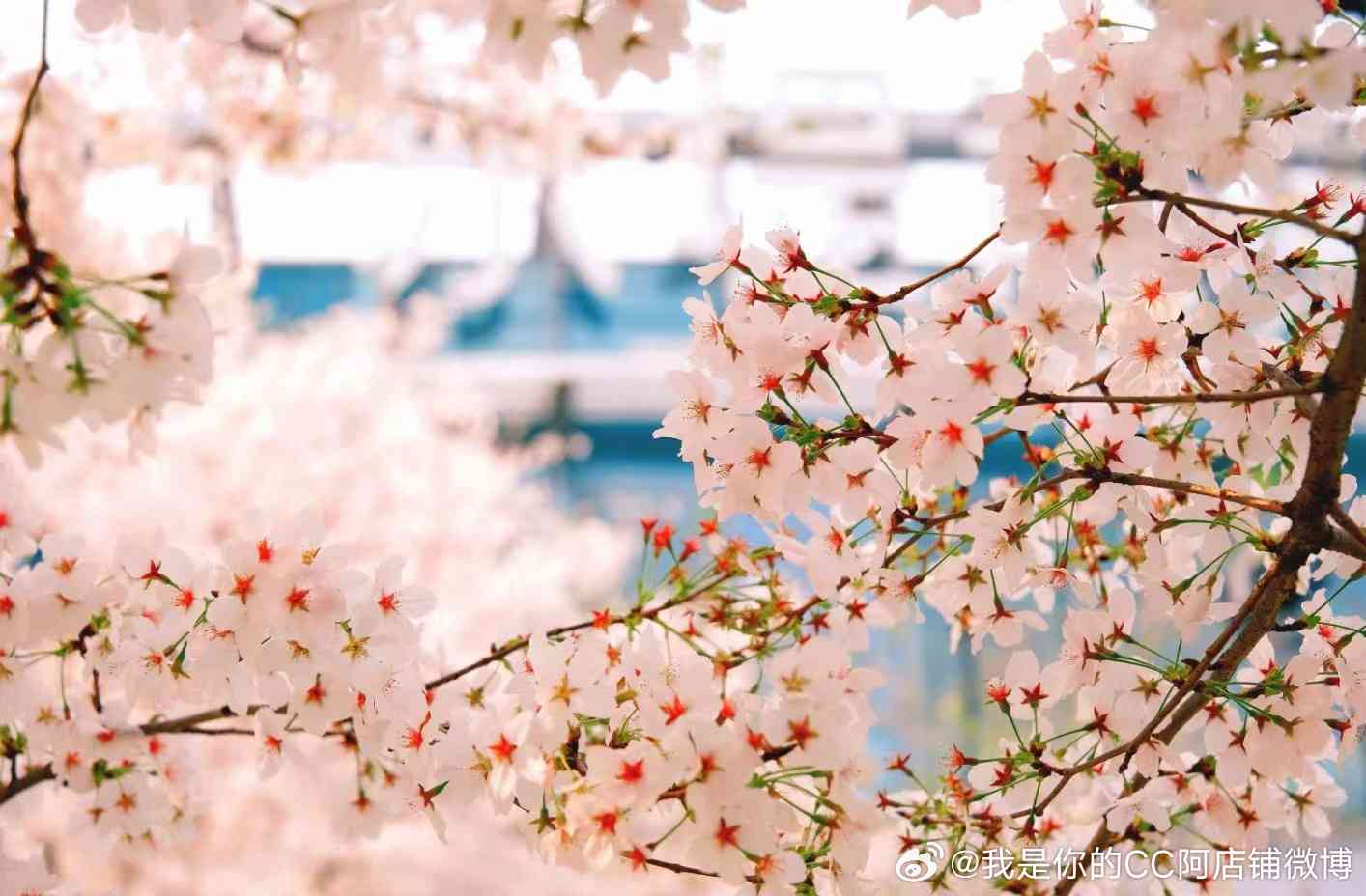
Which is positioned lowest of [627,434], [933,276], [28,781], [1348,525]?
[627,434]

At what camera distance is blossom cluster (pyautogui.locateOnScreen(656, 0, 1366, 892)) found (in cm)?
66

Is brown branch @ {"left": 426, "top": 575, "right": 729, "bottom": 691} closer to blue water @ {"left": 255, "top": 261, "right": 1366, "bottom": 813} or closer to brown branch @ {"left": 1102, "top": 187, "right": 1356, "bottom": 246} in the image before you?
brown branch @ {"left": 1102, "top": 187, "right": 1356, "bottom": 246}

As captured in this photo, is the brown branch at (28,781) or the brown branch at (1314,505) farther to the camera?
the brown branch at (28,781)

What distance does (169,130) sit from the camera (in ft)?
10.8

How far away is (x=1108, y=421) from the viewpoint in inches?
32.4

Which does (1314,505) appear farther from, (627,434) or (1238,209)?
(627,434)

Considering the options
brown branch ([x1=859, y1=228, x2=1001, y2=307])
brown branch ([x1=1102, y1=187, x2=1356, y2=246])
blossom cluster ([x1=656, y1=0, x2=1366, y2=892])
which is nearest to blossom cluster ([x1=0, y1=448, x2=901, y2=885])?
blossom cluster ([x1=656, y1=0, x2=1366, y2=892])

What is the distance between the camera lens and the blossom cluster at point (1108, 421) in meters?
0.66

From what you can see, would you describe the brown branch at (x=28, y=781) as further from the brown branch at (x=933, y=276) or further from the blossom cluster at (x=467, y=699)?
the brown branch at (x=933, y=276)

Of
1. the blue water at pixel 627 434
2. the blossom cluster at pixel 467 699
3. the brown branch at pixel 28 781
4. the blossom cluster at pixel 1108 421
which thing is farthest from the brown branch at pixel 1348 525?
the blue water at pixel 627 434

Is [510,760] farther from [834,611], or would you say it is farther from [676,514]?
[676,514]

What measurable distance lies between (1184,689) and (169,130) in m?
3.31

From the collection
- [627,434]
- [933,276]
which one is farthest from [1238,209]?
[627,434]

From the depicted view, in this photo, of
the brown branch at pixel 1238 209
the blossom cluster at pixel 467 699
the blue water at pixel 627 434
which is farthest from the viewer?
the blue water at pixel 627 434
